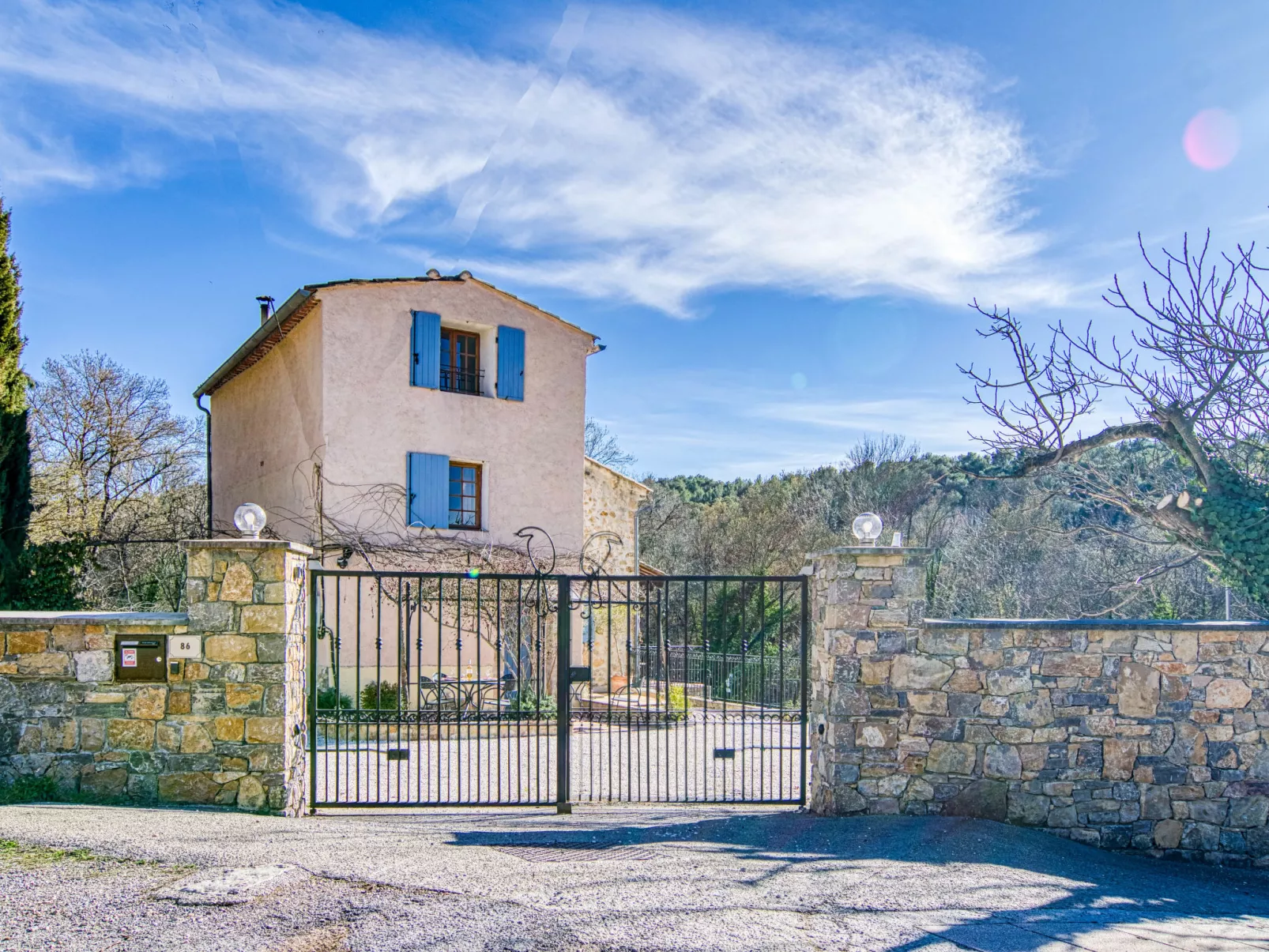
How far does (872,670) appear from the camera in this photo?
6.39 m

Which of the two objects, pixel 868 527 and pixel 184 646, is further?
pixel 868 527

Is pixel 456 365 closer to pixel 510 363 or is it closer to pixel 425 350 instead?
pixel 425 350

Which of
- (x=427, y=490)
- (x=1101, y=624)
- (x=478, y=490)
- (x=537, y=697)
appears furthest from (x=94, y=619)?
(x=478, y=490)

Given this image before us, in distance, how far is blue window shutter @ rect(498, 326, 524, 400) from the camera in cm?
1463

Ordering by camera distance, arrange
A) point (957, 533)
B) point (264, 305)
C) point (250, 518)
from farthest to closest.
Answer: point (957, 533)
point (264, 305)
point (250, 518)

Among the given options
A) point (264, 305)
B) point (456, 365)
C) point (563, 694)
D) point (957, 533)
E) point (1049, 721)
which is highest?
point (264, 305)

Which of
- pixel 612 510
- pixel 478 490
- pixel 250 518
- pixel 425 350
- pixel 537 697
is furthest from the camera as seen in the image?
pixel 612 510

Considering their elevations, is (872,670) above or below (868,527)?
below

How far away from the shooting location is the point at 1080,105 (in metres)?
8.39

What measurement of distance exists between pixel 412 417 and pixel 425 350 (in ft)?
3.62

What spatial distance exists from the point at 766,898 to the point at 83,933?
3.05 metres

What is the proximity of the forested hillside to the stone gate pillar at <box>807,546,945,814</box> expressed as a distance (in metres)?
8.33

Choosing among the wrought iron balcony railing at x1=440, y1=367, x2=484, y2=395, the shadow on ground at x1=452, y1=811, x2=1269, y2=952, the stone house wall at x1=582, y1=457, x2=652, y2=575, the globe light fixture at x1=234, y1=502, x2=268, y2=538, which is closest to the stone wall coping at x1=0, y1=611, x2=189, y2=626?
the globe light fixture at x1=234, y1=502, x2=268, y2=538

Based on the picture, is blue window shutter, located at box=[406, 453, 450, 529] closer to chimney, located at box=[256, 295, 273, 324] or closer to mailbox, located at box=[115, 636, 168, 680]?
chimney, located at box=[256, 295, 273, 324]
